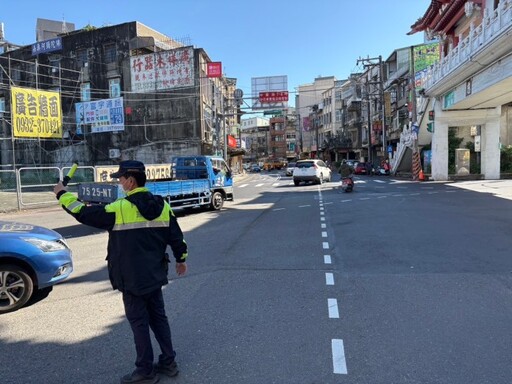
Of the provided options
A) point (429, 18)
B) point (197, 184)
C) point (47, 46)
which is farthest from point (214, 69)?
point (197, 184)

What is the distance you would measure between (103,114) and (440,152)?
27247mm

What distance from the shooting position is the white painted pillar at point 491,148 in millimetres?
27688

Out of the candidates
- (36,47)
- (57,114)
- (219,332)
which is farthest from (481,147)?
(36,47)

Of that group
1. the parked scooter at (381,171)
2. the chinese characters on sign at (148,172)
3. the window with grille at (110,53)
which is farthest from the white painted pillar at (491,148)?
the window with grille at (110,53)

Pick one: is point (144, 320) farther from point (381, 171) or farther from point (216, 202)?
point (381, 171)

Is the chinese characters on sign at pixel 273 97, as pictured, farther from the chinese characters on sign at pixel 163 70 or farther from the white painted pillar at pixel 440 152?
the white painted pillar at pixel 440 152

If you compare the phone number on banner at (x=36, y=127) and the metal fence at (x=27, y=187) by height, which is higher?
the phone number on banner at (x=36, y=127)

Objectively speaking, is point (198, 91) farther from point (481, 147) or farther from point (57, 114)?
point (481, 147)

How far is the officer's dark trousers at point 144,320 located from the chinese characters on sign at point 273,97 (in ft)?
120

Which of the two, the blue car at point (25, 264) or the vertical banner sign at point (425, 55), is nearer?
the blue car at point (25, 264)

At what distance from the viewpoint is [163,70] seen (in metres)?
40.9

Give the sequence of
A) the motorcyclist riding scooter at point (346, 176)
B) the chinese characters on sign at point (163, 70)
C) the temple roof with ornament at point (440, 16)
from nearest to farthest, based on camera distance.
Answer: the motorcyclist riding scooter at point (346, 176) < the temple roof with ornament at point (440, 16) < the chinese characters on sign at point (163, 70)

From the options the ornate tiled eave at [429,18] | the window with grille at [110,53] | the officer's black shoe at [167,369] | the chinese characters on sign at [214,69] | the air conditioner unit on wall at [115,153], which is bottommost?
the officer's black shoe at [167,369]

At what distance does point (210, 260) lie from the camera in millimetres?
7707
